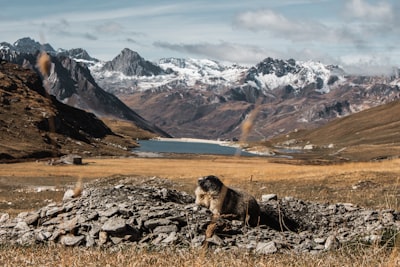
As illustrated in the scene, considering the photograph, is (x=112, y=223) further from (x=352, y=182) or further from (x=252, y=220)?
(x=352, y=182)

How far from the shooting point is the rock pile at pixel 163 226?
44.8ft

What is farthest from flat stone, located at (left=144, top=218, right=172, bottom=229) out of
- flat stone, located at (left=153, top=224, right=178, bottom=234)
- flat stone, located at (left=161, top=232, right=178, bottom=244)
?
flat stone, located at (left=161, top=232, right=178, bottom=244)

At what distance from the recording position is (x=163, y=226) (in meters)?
16.1

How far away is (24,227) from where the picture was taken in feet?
62.0

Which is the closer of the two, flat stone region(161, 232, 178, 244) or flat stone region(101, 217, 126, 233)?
flat stone region(161, 232, 178, 244)

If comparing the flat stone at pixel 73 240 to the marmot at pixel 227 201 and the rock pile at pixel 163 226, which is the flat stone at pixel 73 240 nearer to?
the rock pile at pixel 163 226

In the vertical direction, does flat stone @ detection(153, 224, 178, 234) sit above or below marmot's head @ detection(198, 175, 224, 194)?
below

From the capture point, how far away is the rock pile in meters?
13.6

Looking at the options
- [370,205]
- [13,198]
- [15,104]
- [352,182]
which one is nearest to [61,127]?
[15,104]

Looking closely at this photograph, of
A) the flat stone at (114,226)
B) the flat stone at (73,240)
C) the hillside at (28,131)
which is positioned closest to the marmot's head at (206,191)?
the flat stone at (114,226)

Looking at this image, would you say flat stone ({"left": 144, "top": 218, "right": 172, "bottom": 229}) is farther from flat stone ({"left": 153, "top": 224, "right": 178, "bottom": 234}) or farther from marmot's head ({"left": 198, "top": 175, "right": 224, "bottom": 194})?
marmot's head ({"left": 198, "top": 175, "right": 224, "bottom": 194})

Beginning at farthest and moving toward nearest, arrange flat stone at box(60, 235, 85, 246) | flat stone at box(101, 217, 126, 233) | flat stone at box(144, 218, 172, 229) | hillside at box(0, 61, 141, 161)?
hillside at box(0, 61, 141, 161)
flat stone at box(144, 218, 172, 229)
flat stone at box(101, 217, 126, 233)
flat stone at box(60, 235, 85, 246)

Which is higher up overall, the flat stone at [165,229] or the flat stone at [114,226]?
the flat stone at [114,226]

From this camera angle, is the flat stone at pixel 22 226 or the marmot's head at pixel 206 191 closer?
the flat stone at pixel 22 226
